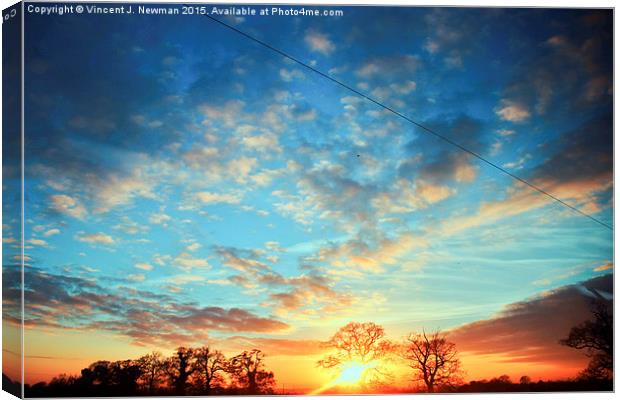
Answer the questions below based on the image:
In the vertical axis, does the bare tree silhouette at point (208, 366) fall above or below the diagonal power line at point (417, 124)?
below

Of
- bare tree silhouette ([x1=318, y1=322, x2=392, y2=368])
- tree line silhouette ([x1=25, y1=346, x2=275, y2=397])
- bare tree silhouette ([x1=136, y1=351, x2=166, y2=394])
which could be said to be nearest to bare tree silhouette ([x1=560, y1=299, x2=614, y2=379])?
bare tree silhouette ([x1=318, y1=322, x2=392, y2=368])

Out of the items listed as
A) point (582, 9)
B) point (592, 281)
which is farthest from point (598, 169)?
point (582, 9)

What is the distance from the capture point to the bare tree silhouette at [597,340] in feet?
30.7

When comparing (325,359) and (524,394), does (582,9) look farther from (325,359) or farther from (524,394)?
(325,359)

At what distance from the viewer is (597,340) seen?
31.0 ft

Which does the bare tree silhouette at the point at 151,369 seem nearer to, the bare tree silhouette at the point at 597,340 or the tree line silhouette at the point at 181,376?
the tree line silhouette at the point at 181,376

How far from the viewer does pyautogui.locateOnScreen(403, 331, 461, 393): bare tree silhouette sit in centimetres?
974

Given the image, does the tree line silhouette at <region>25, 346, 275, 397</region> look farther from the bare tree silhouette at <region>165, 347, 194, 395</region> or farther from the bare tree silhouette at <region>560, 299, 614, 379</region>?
the bare tree silhouette at <region>560, 299, 614, 379</region>

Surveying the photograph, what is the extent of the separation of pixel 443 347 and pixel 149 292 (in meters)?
4.27

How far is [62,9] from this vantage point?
8.80m

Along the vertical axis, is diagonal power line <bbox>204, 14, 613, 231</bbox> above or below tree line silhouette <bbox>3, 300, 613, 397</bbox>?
above

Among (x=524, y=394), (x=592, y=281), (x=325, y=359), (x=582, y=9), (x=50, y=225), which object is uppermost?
(x=582, y=9)

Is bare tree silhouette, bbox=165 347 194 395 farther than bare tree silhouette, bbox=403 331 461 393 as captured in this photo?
No

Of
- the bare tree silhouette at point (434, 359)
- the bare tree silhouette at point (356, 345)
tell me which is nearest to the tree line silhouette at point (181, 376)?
the bare tree silhouette at point (356, 345)
